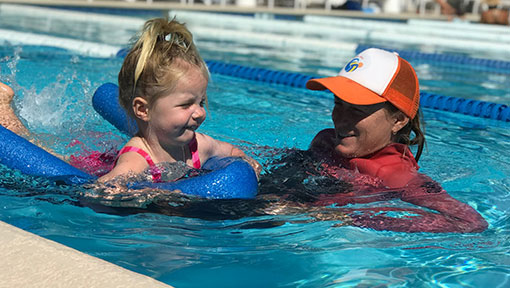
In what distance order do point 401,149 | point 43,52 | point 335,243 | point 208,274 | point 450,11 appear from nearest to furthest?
point 208,274 → point 335,243 → point 401,149 → point 43,52 → point 450,11

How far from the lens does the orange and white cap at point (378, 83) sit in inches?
126

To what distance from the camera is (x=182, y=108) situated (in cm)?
309

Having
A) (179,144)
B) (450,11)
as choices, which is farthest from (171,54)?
(450,11)

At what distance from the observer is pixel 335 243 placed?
9.30 feet

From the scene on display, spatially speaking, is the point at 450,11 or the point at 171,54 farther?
the point at 450,11

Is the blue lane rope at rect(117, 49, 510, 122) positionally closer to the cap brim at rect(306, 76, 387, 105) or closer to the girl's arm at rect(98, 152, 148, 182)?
the cap brim at rect(306, 76, 387, 105)

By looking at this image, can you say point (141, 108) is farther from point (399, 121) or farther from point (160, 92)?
point (399, 121)

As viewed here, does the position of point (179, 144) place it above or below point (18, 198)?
above

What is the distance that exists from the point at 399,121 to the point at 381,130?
12 centimetres

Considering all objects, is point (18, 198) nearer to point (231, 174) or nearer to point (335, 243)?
point (231, 174)

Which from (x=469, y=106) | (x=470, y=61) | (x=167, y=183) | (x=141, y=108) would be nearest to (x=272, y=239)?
(x=167, y=183)

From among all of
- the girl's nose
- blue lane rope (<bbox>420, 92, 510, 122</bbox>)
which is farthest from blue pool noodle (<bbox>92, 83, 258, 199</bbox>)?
blue lane rope (<bbox>420, 92, 510, 122</bbox>)

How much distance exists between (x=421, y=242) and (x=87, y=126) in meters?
2.86

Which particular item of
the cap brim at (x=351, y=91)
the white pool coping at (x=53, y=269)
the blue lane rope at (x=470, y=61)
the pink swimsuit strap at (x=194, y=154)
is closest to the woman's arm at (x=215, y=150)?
the pink swimsuit strap at (x=194, y=154)
